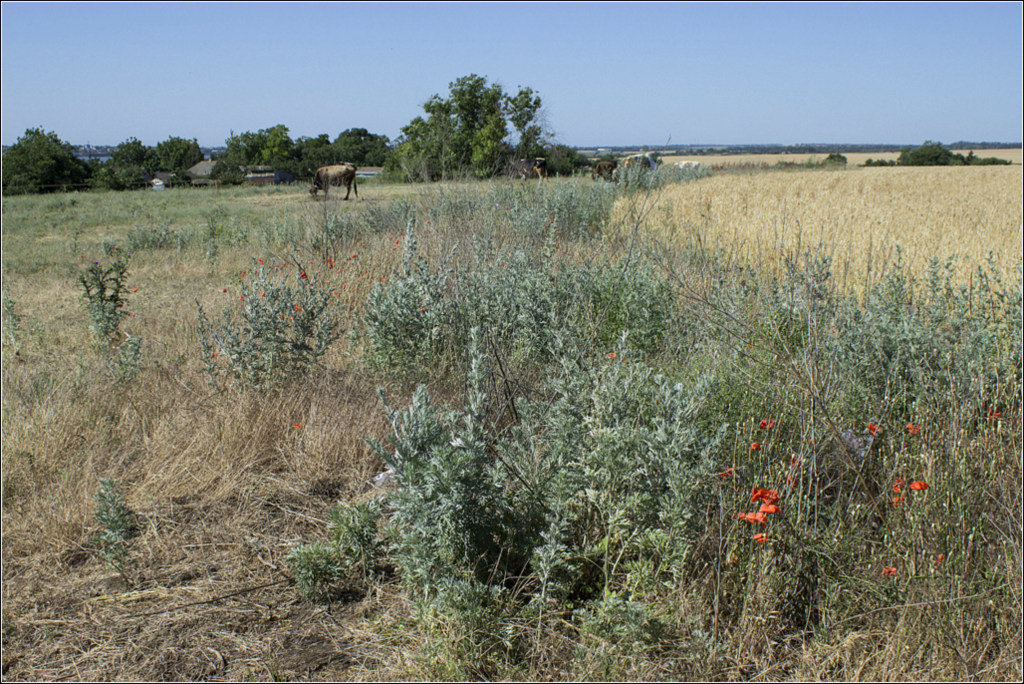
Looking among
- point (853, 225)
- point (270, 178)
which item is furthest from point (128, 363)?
point (270, 178)

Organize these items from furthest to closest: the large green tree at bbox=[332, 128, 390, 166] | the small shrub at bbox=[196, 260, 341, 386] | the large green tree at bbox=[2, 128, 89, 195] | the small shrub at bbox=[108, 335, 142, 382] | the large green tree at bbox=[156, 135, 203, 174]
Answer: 1. the large green tree at bbox=[156, 135, 203, 174]
2. the large green tree at bbox=[332, 128, 390, 166]
3. the large green tree at bbox=[2, 128, 89, 195]
4. the small shrub at bbox=[108, 335, 142, 382]
5. the small shrub at bbox=[196, 260, 341, 386]

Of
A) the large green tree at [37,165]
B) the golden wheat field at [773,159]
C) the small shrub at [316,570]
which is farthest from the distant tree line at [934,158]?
the small shrub at [316,570]

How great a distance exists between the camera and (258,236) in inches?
489

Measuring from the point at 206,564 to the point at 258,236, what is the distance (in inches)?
401

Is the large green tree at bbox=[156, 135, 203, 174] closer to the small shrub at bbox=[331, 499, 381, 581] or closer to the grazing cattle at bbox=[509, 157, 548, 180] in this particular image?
the grazing cattle at bbox=[509, 157, 548, 180]

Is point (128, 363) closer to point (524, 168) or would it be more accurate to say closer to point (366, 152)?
point (524, 168)

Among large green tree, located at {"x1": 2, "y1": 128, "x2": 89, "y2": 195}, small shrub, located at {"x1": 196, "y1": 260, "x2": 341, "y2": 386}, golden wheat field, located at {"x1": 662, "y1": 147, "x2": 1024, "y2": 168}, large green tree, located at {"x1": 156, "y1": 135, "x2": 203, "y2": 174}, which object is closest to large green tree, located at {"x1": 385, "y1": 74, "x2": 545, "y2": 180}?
small shrub, located at {"x1": 196, "y1": 260, "x2": 341, "y2": 386}

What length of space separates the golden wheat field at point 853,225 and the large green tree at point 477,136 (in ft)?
6.59

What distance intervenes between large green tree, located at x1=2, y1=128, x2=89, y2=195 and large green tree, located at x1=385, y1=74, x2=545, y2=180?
24.4 meters

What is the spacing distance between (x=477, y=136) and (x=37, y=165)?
2849cm

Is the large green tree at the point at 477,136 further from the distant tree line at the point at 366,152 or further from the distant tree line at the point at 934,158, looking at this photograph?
the distant tree line at the point at 934,158

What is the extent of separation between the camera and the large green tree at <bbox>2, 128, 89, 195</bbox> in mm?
29266

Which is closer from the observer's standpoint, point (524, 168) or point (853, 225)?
point (524, 168)

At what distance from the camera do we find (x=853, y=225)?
11656 mm
